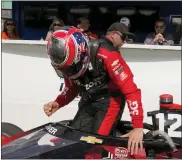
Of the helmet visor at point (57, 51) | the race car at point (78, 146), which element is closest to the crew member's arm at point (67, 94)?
the race car at point (78, 146)

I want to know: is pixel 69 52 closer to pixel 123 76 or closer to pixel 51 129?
pixel 123 76

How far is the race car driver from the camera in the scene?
273 cm

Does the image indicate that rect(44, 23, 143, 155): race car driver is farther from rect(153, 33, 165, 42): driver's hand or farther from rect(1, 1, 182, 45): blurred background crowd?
rect(1, 1, 182, 45): blurred background crowd

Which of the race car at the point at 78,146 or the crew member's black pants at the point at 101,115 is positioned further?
the crew member's black pants at the point at 101,115

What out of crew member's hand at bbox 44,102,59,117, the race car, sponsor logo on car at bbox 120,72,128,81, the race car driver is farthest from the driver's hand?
sponsor logo on car at bbox 120,72,128,81

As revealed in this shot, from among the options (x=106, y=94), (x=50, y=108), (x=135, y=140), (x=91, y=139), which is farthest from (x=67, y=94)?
(x=135, y=140)

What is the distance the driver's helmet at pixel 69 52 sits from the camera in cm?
271

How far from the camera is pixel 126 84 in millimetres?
2768

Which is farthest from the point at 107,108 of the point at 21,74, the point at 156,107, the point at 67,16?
the point at 67,16

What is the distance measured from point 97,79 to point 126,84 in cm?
33

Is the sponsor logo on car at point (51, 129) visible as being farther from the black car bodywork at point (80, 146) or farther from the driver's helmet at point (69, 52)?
the driver's helmet at point (69, 52)

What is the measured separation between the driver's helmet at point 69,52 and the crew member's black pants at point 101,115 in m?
0.40

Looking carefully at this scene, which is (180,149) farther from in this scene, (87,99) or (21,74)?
(21,74)

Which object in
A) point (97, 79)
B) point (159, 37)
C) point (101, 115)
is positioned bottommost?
point (101, 115)
